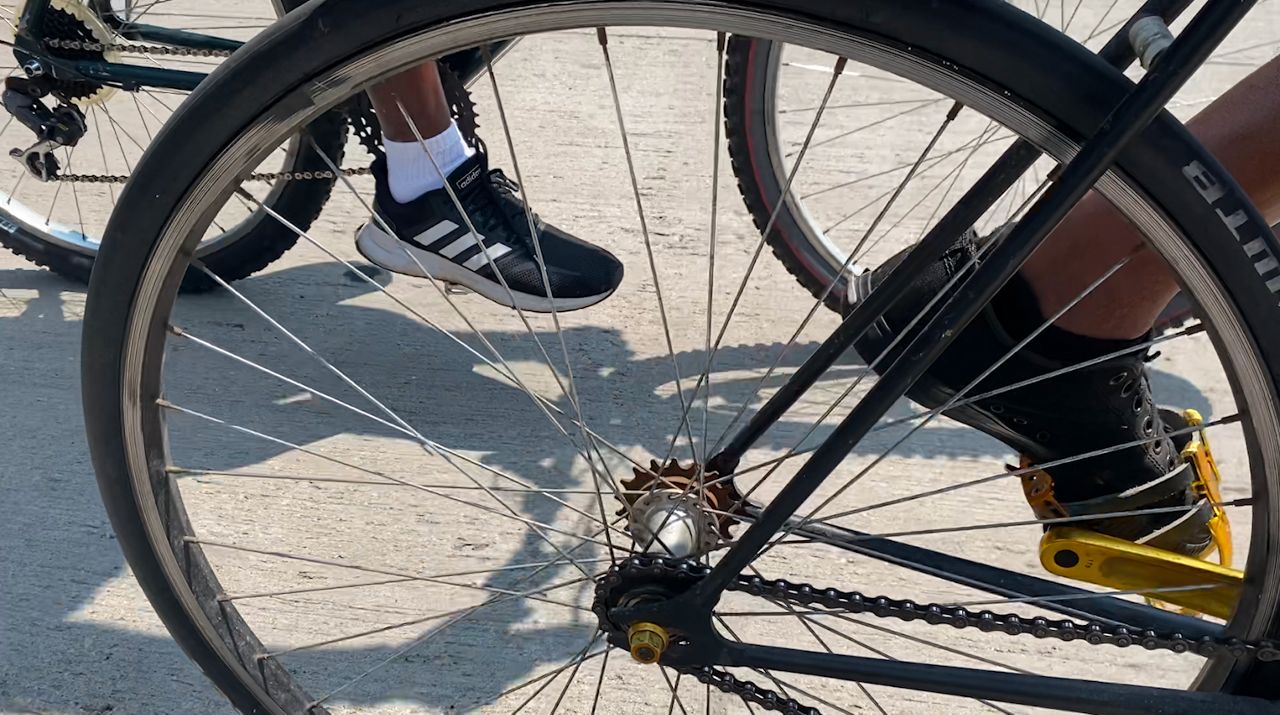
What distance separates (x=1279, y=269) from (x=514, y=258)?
130cm

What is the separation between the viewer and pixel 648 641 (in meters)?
1.34

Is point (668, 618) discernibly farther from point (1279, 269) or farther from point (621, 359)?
point (621, 359)

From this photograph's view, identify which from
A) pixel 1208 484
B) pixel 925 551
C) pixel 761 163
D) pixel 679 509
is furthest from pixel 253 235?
pixel 1208 484

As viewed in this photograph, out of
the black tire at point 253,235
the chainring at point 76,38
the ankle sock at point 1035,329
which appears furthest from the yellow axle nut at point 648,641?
the chainring at point 76,38

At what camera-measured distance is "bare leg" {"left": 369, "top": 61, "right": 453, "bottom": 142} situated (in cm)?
194

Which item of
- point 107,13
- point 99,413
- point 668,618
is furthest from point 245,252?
point 668,618

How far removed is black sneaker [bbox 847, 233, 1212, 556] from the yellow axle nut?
1.47 ft

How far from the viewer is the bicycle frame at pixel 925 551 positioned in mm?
1135

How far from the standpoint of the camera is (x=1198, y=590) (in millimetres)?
1461

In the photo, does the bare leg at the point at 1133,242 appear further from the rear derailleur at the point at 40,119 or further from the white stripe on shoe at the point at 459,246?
the rear derailleur at the point at 40,119

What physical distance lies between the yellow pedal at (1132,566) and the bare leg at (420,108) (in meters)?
1.10

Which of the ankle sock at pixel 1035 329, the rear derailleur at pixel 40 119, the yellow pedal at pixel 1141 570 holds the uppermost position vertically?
the rear derailleur at pixel 40 119

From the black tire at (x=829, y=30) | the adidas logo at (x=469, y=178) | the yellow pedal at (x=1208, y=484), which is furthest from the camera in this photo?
the adidas logo at (x=469, y=178)

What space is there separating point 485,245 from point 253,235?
743mm
